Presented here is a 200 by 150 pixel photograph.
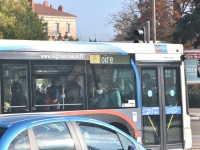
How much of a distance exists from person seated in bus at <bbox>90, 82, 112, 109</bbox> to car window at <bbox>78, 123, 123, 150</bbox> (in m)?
5.21

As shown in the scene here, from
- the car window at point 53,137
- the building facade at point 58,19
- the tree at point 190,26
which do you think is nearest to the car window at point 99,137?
the car window at point 53,137

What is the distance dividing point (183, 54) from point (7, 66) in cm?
512

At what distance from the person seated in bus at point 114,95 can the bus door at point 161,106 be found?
2.44 ft

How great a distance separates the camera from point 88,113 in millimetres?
11133

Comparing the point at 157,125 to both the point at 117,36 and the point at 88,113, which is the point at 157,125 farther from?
the point at 117,36

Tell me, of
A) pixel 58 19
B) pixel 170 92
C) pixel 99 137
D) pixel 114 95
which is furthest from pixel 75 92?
pixel 58 19

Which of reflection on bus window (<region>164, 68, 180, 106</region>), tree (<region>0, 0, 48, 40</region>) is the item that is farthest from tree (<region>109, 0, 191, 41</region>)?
reflection on bus window (<region>164, 68, 180, 106</region>)

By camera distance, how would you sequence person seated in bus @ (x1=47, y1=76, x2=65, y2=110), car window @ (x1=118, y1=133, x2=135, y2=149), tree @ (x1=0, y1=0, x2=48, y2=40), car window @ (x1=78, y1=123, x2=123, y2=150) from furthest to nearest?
tree @ (x1=0, y1=0, x2=48, y2=40), person seated in bus @ (x1=47, y1=76, x2=65, y2=110), car window @ (x1=118, y1=133, x2=135, y2=149), car window @ (x1=78, y1=123, x2=123, y2=150)

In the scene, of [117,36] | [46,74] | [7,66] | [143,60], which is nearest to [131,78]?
[143,60]

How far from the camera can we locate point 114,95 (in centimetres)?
1161

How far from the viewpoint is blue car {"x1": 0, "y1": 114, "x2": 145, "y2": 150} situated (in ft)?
17.3

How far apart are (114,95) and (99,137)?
18.6 feet

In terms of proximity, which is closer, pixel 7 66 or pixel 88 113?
pixel 7 66

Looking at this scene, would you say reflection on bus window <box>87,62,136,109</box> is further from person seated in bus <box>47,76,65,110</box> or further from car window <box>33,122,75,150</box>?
car window <box>33,122,75,150</box>
